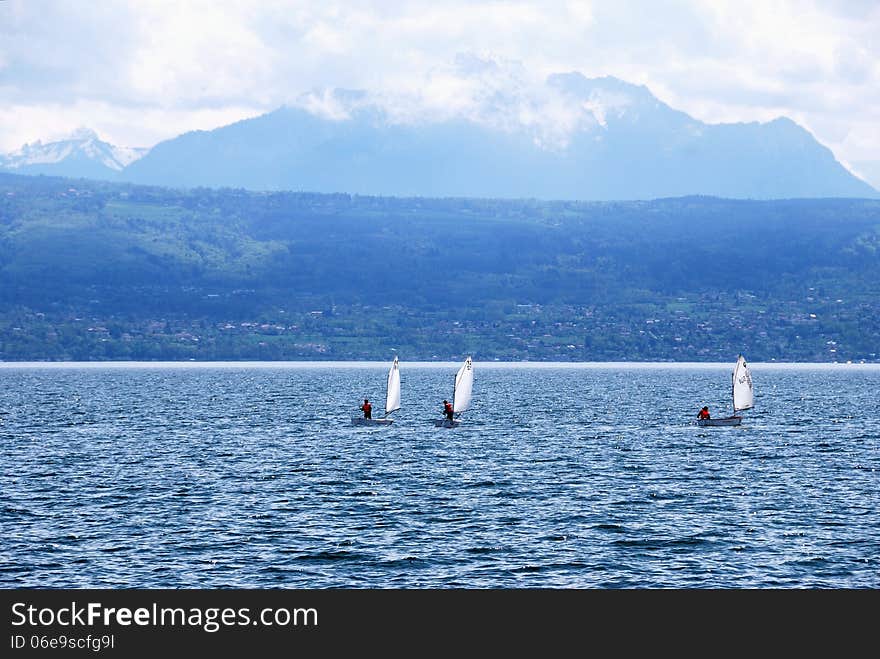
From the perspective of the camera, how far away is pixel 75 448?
11625 centimetres

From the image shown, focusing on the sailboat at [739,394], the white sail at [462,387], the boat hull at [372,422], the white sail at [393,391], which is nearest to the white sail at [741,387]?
the sailboat at [739,394]

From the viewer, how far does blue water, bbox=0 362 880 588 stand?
5897 cm

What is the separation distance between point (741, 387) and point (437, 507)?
7639 cm

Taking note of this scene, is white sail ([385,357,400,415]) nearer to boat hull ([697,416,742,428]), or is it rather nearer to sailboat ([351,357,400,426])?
sailboat ([351,357,400,426])

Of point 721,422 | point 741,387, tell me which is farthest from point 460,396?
point 741,387

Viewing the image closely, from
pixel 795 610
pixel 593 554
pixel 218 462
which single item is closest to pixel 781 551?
pixel 593 554

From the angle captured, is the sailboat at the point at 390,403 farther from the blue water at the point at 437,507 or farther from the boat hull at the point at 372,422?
the blue water at the point at 437,507

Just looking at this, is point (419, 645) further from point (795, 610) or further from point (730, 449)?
point (730, 449)

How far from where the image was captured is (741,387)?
147 m

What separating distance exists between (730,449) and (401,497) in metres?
45.8

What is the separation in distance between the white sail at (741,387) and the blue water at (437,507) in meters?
6.14

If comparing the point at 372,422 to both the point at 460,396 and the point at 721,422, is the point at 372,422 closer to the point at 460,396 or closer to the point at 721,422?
the point at 460,396

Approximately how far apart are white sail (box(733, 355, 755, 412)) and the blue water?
20.2ft

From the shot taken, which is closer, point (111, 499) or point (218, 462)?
point (111, 499)
